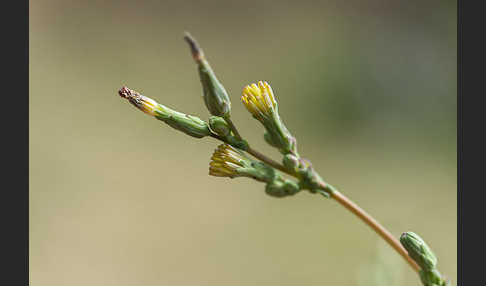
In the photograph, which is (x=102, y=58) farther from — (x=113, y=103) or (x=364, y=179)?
(x=364, y=179)

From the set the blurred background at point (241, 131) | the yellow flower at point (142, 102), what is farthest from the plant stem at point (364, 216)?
the blurred background at point (241, 131)

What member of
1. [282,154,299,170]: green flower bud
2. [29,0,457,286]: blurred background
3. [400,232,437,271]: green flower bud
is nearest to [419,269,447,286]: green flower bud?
[400,232,437,271]: green flower bud

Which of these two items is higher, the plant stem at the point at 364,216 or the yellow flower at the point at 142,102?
the yellow flower at the point at 142,102

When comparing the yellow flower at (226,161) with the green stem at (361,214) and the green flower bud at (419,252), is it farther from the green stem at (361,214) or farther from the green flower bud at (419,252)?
the green flower bud at (419,252)

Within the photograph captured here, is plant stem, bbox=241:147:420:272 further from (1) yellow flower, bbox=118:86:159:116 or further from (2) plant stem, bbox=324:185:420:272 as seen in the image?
(1) yellow flower, bbox=118:86:159:116

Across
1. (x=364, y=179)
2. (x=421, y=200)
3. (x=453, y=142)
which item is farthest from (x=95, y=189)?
(x=453, y=142)
